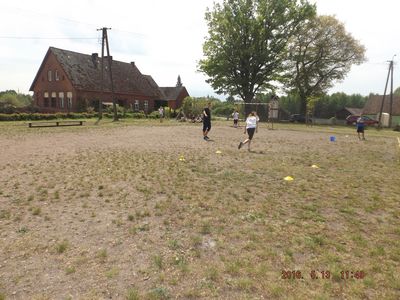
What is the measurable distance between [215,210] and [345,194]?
132 inches

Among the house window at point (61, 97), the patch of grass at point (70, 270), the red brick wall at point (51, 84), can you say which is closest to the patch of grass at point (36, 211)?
the patch of grass at point (70, 270)

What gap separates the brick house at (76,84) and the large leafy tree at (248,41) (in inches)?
508

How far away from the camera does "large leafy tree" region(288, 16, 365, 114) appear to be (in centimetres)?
4891

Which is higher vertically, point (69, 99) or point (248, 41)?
point (248, 41)

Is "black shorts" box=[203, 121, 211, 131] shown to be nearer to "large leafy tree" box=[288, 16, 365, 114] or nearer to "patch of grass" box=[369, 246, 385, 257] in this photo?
"patch of grass" box=[369, 246, 385, 257]

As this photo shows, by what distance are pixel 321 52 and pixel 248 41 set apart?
1406 centimetres

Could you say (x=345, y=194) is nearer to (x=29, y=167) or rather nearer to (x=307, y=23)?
(x=29, y=167)

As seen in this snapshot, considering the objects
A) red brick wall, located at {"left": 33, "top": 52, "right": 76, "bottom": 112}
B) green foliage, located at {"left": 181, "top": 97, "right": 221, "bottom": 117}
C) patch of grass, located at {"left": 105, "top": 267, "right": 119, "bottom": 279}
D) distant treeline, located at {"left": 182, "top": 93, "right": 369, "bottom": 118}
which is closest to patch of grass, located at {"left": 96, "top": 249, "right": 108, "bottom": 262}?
patch of grass, located at {"left": 105, "top": 267, "right": 119, "bottom": 279}

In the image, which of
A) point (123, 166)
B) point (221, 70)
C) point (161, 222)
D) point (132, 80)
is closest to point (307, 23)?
point (221, 70)

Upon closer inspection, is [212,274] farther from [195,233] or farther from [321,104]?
[321,104]

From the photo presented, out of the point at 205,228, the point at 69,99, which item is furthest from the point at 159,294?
the point at 69,99

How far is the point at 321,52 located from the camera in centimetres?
4941

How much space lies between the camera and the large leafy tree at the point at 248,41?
140 ft

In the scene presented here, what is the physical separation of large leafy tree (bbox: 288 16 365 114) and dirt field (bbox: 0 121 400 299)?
146 ft
